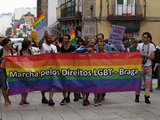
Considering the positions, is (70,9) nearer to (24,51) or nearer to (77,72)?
(24,51)

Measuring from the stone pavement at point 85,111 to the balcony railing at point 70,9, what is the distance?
18.8 metres

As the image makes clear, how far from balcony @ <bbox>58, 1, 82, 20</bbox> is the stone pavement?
60.9 ft

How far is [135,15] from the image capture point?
26375 millimetres

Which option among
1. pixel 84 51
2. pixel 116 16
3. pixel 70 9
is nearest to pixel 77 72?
pixel 84 51

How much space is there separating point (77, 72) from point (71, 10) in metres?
20.6

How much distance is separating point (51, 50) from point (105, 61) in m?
1.47

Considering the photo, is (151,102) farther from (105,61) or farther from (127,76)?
(105,61)

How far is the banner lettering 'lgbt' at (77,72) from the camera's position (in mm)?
7891

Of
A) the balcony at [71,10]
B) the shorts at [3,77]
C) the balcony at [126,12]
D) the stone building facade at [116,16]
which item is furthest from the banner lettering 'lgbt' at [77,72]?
the balcony at [71,10]

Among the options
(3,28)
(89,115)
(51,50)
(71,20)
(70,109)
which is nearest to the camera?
(89,115)

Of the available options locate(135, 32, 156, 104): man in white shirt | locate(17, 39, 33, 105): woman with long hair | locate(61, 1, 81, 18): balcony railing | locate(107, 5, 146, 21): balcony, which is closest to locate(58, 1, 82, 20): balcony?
locate(61, 1, 81, 18): balcony railing

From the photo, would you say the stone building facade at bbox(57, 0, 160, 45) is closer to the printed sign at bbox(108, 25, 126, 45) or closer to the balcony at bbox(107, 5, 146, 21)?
the balcony at bbox(107, 5, 146, 21)

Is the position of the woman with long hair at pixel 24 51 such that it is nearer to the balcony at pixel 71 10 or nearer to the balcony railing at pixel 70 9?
the balcony at pixel 71 10

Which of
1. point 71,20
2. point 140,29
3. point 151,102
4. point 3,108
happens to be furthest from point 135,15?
point 3,108
